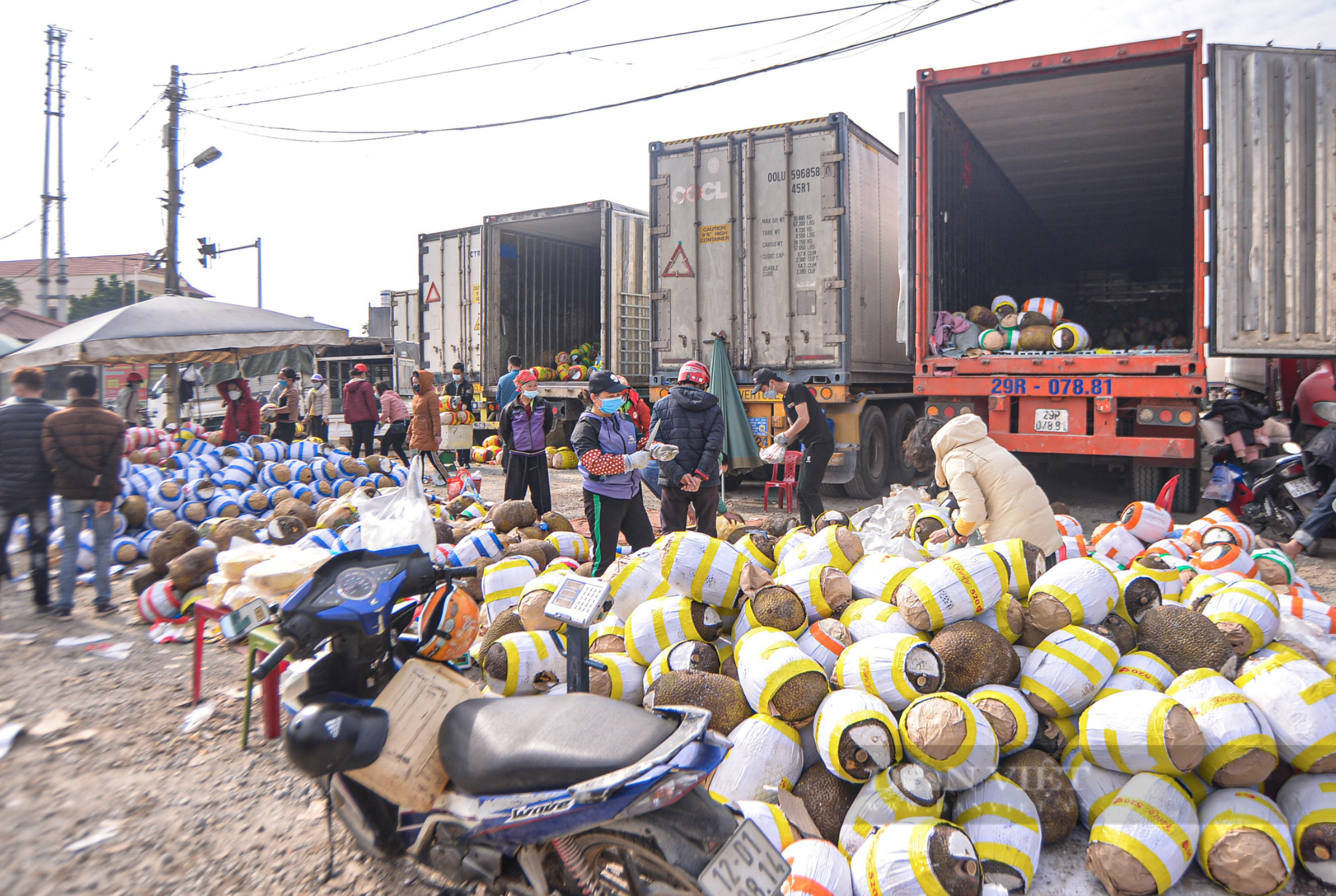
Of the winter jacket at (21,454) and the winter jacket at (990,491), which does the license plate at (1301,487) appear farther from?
the winter jacket at (21,454)

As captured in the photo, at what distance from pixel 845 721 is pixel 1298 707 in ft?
4.91

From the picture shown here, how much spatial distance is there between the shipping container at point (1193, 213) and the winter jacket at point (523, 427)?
370cm

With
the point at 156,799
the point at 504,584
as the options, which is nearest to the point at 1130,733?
the point at 504,584

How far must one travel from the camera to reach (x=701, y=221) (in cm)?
959

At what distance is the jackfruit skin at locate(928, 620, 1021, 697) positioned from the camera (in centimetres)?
290

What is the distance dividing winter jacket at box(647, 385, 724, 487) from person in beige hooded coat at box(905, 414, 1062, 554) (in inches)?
74.4

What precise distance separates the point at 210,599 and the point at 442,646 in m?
2.50

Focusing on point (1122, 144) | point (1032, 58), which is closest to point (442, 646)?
point (1032, 58)

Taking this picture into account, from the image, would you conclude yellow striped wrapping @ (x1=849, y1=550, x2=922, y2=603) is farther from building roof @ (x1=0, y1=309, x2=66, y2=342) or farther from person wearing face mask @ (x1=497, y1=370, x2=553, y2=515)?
building roof @ (x1=0, y1=309, x2=66, y2=342)

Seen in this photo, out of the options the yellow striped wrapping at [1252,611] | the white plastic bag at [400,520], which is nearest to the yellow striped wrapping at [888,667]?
the yellow striped wrapping at [1252,611]

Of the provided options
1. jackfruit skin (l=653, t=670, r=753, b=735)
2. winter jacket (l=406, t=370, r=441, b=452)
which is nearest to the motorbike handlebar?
jackfruit skin (l=653, t=670, r=753, b=735)

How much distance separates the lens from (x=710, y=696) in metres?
2.94

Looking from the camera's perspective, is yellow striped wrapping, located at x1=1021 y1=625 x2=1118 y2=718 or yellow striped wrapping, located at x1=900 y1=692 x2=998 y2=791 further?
yellow striped wrapping, located at x1=1021 y1=625 x2=1118 y2=718

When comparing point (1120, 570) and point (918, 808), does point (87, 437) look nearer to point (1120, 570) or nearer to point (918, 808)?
point (918, 808)
